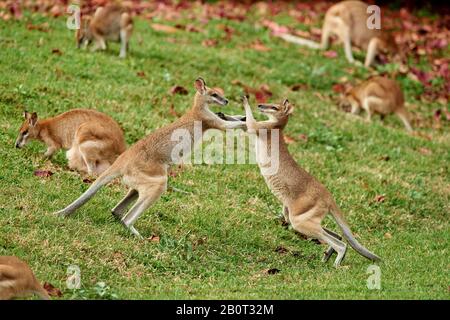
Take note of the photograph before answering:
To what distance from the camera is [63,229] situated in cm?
859

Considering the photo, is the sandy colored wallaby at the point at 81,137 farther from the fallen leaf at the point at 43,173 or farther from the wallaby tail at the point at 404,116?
the wallaby tail at the point at 404,116

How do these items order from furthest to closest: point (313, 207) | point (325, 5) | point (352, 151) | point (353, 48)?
1. point (325, 5)
2. point (353, 48)
3. point (352, 151)
4. point (313, 207)

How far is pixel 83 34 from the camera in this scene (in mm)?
13961

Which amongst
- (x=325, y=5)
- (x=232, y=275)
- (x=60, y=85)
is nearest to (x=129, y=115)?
(x=60, y=85)

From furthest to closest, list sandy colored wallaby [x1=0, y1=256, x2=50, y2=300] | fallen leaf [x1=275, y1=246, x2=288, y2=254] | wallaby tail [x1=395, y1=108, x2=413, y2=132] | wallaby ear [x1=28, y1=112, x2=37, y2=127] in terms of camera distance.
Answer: wallaby tail [x1=395, y1=108, x2=413, y2=132] < wallaby ear [x1=28, y1=112, x2=37, y2=127] < fallen leaf [x1=275, y1=246, x2=288, y2=254] < sandy colored wallaby [x1=0, y1=256, x2=50, y2=300]

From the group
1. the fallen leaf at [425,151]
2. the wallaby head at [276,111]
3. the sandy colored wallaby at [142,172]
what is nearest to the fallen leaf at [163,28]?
the fallen leaf at [425,151]

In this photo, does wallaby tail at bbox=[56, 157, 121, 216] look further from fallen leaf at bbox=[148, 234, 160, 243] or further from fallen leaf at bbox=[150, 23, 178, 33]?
fallen leaf at bbox=[150, 23, 178, 33]

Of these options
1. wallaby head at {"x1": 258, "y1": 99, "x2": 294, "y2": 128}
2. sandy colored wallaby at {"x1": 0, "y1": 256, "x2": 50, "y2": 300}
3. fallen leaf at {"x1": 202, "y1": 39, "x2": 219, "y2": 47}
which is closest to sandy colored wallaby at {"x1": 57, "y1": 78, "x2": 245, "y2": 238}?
wallaby head at {"x1": 258, "y1": 99, "x2": 294, "y2": 128}

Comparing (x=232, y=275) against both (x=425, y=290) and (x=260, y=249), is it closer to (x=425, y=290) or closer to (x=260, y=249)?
(x=260, y=249)

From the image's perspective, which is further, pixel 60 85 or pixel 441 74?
pixel 441 74

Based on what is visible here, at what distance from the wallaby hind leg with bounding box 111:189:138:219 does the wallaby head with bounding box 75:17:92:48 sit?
17.6 ft

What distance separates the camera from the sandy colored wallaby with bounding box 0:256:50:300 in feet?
22.5

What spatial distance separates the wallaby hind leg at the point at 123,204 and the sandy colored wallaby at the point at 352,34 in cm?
871
